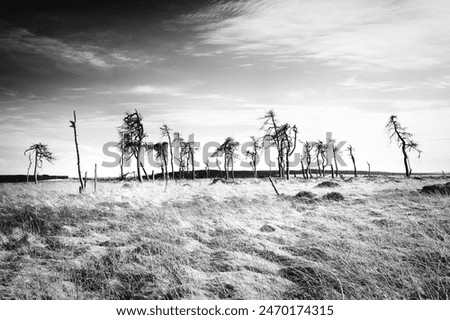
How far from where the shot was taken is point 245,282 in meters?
2.67

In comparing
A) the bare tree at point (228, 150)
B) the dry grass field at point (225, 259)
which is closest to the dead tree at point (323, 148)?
the bare tree at point (228, 150)

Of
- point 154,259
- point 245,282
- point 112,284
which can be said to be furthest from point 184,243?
point 245,282

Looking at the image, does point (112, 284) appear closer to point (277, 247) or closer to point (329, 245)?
point (277, 247)

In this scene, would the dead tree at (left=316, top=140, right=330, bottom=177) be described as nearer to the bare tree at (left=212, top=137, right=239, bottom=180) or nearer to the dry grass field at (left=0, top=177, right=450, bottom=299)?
the bare tree at (left=212, top=137, right=239, bottom=180)

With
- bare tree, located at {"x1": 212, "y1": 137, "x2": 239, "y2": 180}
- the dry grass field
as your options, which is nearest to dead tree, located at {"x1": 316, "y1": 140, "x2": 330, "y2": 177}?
bare tree, located at {"x1": 212, "y1": 137, "x2": 239, "y2": 180}

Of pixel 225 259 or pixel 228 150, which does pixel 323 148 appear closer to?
pixel 228 150

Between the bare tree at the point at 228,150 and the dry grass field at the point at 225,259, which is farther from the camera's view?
the bare tree at the point at 228,150

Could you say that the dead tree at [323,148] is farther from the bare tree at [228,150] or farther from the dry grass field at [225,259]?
the dry grass field at [225,259]

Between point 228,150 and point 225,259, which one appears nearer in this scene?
point 225,259

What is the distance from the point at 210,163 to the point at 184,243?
44.5 metres

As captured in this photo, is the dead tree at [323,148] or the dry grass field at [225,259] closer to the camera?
the dry grass field at [225,259]

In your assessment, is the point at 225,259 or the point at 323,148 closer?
the point at 225,259

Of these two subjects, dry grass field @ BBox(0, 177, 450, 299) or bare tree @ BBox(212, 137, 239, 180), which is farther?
bare tree @ BBox(212, 137, 239, 180)

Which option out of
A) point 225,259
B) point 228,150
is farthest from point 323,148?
point 225,259
